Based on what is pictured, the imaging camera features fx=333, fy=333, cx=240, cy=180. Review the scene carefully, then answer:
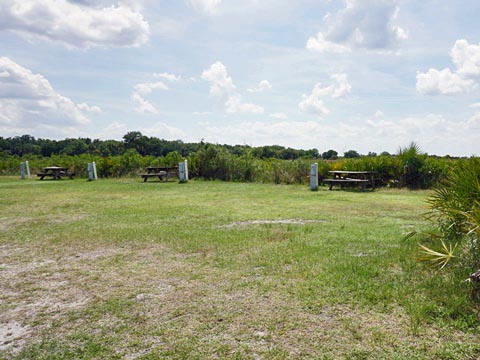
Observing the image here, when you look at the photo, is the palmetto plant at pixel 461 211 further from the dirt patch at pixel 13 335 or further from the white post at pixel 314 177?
the white post at pixel 314 177

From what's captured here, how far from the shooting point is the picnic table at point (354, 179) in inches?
493

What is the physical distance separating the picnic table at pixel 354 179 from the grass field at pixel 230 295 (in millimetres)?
6465

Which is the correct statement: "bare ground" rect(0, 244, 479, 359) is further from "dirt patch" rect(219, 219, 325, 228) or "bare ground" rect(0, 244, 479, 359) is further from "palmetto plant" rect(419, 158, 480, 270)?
"dirt patch" rect(219, 219, 325, 228)

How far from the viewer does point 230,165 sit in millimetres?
17344

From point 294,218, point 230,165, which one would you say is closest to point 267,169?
point 230,165

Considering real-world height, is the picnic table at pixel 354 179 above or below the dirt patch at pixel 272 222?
above

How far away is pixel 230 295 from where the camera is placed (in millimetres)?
3139

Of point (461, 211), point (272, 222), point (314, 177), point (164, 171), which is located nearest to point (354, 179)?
point (314, 177)

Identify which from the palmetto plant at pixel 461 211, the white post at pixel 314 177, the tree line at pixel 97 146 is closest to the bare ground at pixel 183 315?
the palmetto plant at pixel 461 211

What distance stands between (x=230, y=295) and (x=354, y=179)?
1084cm

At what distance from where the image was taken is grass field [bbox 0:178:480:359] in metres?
2.35

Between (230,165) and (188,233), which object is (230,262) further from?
(230,165)

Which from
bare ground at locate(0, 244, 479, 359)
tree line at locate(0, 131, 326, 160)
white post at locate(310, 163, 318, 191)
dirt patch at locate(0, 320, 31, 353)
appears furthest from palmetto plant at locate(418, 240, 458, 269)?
tree line at locate(0, 131, 326, 160)

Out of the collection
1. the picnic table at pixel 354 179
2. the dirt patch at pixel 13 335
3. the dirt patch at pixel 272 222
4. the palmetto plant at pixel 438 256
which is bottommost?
the dirt patch at pixel 13 335
